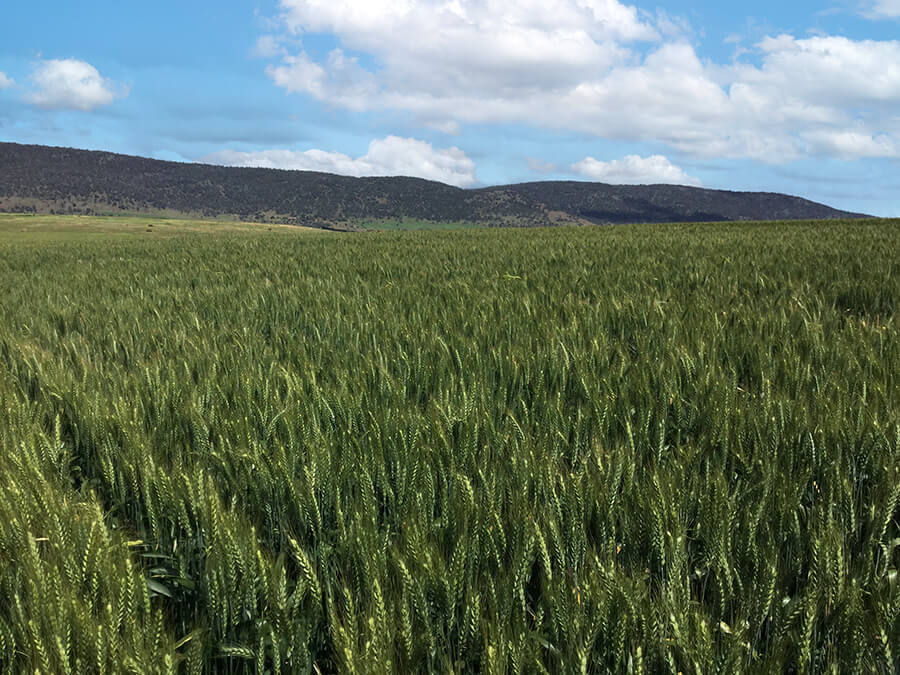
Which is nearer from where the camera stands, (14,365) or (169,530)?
(169,530)

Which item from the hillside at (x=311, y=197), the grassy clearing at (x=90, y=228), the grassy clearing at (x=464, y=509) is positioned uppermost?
the hillside at (x=311, y=197)

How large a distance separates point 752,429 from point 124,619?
5.34 ft

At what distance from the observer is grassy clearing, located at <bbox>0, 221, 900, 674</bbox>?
870mm

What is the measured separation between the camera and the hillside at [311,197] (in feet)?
465

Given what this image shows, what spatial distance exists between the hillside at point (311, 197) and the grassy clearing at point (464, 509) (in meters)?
143

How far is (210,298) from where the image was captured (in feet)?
16.4

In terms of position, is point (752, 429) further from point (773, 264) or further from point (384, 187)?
point (384, 187)

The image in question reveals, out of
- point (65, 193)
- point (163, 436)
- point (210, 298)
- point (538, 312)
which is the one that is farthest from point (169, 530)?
point (65, 193)

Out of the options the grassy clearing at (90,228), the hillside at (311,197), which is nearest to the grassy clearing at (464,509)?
the grassy clearing at (90,228)

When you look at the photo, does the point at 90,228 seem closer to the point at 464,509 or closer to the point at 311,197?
the point at 464,509

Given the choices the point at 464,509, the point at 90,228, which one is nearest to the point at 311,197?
the point at 90,228

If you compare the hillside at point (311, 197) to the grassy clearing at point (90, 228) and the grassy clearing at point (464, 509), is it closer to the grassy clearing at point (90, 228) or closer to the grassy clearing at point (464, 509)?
the grassy clearing at point (90, 228)

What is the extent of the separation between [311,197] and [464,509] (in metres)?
167

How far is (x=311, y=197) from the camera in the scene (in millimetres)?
158125
